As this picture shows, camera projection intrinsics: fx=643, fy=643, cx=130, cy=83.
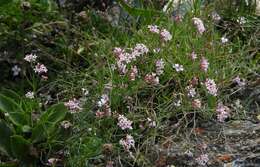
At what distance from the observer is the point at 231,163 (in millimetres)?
2625

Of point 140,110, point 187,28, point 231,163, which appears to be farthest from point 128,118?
point 187,28

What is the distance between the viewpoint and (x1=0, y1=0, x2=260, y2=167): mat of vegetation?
2.62m

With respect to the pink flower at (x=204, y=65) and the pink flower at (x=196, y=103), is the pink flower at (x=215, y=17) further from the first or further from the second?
the pink flower at (x=196, y=103)

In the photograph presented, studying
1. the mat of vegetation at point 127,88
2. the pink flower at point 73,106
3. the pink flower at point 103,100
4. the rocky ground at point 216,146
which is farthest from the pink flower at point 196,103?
the pink flower at point 73,106

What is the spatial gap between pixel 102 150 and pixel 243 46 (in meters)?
1.10

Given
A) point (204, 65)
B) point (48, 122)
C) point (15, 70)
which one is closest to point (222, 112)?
point (204, 65)

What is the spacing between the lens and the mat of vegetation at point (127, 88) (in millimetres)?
2625

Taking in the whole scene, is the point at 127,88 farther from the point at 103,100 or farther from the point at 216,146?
the point at 216,146

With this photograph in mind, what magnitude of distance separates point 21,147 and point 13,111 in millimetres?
165

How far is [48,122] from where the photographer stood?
2.59 meters

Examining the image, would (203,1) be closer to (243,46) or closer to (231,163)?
(243,46)

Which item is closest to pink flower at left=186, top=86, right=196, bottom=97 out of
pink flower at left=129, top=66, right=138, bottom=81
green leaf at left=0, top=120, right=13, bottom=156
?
pink flower at left=129, top=66, right=138, bottom=81

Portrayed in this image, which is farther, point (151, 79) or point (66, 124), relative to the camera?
point (151, 79)

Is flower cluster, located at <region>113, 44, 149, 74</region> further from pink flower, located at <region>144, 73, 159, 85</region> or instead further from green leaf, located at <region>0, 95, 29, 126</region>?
green leaf, located at <region>0, 95, 29, 126</region>
